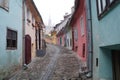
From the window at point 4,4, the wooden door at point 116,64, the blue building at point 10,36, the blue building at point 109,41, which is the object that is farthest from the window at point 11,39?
the wooden door at point 116,64

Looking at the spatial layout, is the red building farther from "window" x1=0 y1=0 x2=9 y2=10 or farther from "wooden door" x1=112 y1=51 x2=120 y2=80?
"window" x1=0 y1=0 x2=9 y2=10

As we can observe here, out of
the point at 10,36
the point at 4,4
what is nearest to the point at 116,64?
the point at 4,4

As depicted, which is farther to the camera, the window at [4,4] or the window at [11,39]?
the window at [11,39]

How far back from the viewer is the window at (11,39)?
1211 cm

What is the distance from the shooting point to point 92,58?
10516mm

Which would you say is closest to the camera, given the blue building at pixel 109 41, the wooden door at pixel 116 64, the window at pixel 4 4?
the blue building at pixel 109 41

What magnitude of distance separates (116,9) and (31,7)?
41.3ft

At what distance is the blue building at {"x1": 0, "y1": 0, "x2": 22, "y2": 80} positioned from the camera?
10875mm

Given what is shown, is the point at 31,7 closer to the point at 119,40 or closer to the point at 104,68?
the point at 104,68

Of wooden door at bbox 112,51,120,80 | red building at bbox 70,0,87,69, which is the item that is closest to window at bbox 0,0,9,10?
red building at bbox 70,0,87,69

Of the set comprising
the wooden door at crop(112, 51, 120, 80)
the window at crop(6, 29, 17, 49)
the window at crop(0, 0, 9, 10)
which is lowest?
the wooden door at crop(112, 51, 120, 80)

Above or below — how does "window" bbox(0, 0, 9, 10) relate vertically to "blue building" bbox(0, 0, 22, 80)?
above

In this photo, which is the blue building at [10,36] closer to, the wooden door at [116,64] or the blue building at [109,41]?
the blue building at [109,41]

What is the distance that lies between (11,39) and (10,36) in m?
0.24
